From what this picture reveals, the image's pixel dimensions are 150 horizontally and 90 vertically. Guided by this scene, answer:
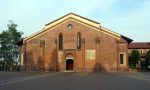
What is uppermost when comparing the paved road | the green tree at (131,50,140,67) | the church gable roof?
the church gable roof

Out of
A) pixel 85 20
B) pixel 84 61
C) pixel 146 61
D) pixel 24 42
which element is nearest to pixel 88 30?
pixel 85 20

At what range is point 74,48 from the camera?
47969 millimetres

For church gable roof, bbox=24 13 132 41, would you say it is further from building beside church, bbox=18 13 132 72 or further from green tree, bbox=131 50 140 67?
green tree, bbox=131 50 140 67

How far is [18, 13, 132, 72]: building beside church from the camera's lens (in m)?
46.6

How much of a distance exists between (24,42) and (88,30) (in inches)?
443

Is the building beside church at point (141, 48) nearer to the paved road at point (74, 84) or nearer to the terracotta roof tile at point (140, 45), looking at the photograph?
the terracotta roof tile at point (140, 45)

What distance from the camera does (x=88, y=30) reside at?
47.8 meters

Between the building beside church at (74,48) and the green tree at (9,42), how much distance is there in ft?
82.1

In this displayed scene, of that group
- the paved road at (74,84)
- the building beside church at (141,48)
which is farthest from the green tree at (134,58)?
the paved road at (74,84)

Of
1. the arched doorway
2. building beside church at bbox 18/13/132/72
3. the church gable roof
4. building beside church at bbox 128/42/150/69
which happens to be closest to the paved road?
building beside church at bbox 18/13/132/72

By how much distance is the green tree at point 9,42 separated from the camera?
74125 mm

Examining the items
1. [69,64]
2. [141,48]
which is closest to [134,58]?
[141,48]

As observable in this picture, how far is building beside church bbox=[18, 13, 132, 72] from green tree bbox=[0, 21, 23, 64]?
25013 mm

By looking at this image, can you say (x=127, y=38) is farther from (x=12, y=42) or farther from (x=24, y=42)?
(x=12, y=42)
